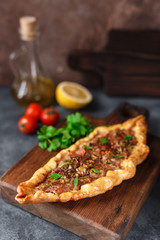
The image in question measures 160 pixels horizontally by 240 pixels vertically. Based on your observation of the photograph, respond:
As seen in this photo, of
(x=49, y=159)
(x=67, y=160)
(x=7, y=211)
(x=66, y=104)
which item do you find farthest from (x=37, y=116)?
(x=7, y=211)

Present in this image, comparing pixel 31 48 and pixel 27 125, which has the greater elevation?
pixel 31 48

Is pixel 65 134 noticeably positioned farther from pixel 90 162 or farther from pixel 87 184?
pixel 87 184

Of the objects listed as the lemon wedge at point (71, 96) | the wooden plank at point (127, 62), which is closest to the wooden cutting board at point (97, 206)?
the lemon wedge at point (71, 96)

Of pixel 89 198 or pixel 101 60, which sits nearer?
pixel 89 198

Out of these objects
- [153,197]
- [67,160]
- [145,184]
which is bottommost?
[153,197]

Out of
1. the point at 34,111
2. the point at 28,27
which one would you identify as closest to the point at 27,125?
the point at 34,111

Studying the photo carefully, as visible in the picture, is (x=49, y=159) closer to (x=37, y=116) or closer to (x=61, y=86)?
(x=37, y=116)

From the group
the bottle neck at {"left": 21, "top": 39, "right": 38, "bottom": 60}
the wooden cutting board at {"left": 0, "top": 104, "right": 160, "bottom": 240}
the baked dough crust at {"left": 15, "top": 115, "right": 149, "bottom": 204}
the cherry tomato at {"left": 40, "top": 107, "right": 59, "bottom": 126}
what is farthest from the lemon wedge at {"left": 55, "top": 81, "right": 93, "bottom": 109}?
the wooden cutting board at {"left": 0, "top": 104, "right": 160, "bottom": 240}
